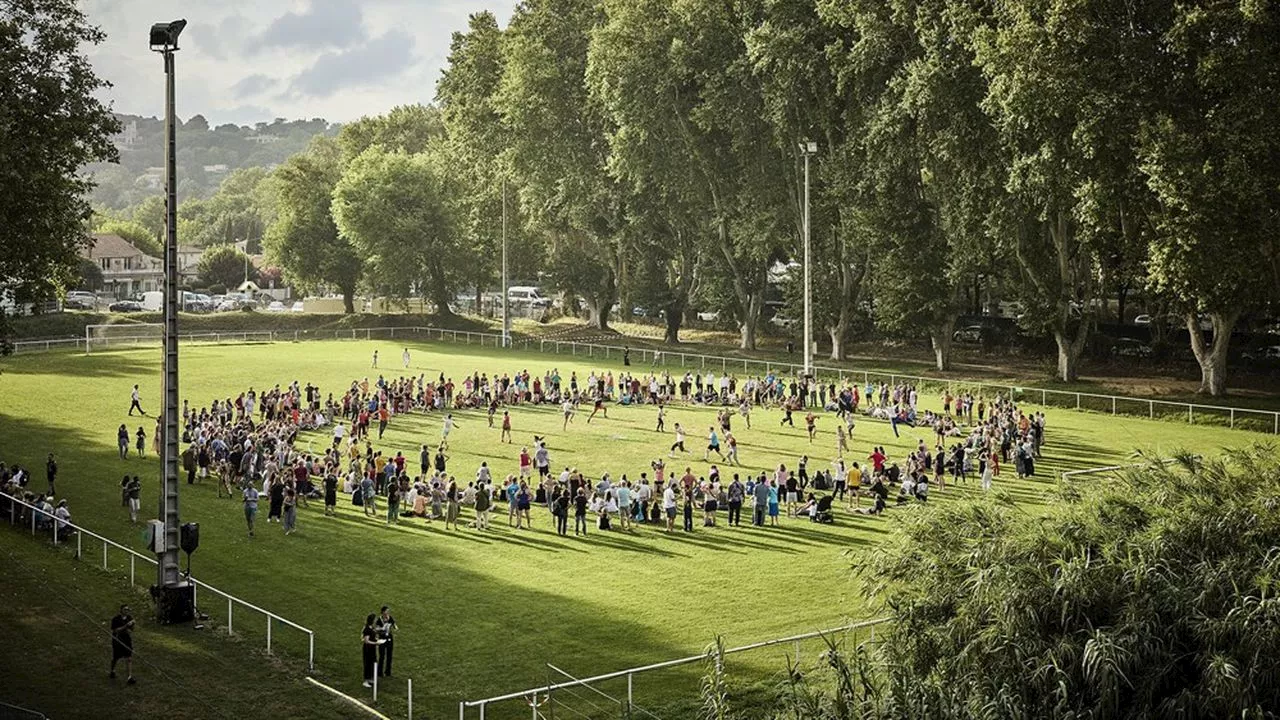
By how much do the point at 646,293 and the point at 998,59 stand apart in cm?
3336

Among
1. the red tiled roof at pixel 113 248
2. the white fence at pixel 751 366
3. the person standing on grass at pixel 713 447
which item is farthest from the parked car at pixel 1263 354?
the red tiled roof at pixel 113 248

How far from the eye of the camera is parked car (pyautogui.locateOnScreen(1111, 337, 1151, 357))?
65.0 meters

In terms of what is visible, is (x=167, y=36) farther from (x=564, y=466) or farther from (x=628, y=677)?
(x=564, y=466)

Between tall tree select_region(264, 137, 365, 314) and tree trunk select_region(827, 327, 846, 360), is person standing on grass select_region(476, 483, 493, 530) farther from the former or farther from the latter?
tall tree select_region(264, 137, 365, 314)

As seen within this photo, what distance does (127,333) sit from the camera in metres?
77.9

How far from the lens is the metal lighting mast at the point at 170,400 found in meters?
Answer: 24.0

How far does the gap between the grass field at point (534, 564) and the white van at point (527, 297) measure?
6145 centimetres

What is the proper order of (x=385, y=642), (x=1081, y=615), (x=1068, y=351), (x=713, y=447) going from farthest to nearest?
1. (x=1068, y=351)
2. (x=713, y=447)
3. (x=385, y=642)
4. (x=1081, y=615)

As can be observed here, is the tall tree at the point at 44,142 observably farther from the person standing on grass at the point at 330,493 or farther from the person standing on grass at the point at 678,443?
the person standing on grass at the point at 678,443

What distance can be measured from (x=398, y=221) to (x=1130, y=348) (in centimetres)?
4495

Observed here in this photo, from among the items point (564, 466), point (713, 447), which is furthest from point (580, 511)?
point (713, 447)

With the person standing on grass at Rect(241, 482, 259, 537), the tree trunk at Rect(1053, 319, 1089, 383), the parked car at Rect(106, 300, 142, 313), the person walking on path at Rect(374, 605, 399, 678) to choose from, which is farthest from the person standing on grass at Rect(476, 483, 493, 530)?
the parked car at Rect(106, 300, 142, 313)

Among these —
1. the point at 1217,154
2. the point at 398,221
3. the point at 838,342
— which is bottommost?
the point at 838,342

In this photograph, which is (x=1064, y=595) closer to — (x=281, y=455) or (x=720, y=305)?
(x=281, y=455)
